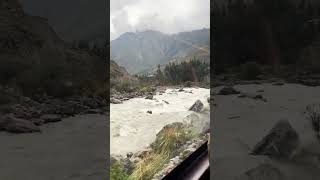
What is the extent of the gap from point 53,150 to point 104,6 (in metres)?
0.81

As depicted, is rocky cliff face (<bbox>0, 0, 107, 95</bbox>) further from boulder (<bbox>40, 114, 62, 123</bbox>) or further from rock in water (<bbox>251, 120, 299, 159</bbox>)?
rock in water (<bbox>251, 120, 299, 159</bbox>)

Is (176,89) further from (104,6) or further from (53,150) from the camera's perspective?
(53,150)

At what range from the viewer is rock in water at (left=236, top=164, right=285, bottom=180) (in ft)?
6.68

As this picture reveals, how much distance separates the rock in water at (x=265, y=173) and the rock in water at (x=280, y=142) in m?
0.08

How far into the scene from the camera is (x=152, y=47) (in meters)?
3.21

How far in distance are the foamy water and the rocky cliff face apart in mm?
770

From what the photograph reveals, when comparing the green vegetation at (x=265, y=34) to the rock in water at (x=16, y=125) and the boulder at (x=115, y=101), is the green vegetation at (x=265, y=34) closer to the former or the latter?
the boulder at (x=115, y=101)

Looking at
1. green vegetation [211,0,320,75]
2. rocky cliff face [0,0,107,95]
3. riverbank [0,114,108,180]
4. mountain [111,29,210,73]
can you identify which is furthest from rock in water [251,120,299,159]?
mountain [111,29,210,73]

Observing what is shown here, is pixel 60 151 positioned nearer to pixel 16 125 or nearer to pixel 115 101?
pixel 16 125

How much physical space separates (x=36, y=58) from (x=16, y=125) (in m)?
0.30

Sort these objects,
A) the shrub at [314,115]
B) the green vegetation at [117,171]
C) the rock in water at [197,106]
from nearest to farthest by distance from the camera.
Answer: the shrub at [314,115] < the green vegetation at [117,171] < the rock in water at [197,106]

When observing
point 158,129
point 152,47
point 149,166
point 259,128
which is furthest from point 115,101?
point 259,128

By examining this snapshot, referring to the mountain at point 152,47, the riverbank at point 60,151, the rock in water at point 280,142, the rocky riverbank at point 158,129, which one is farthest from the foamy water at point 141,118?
the rock in water at point 280,142

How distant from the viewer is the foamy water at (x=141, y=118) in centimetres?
266
